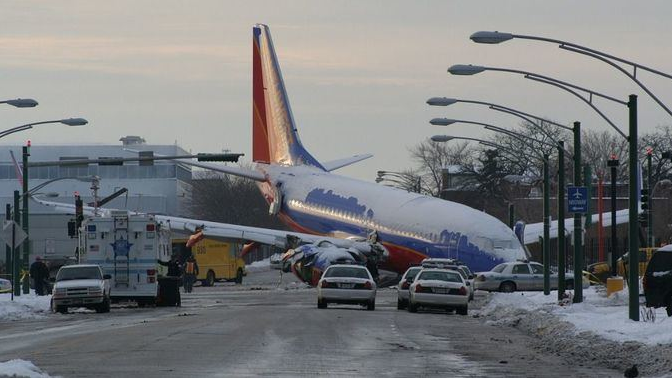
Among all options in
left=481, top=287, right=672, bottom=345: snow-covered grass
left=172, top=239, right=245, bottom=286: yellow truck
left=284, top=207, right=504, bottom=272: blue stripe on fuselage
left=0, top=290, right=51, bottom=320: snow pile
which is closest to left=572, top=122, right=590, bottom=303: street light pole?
left=481, top=287, right=672, bottom=345: snow-covered grass

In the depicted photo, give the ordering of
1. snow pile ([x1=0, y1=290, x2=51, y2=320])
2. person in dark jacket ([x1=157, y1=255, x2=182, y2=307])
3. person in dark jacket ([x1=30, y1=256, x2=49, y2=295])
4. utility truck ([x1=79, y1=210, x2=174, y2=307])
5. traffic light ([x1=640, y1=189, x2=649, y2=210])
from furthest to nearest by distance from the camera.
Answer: traffic light ([x1=640, y1=189, x2=649, y2=210])
person in dark jacket ([x1=30, y1=256, x2=49, y2=295])
person in dark jacket ([x1=157, y1=255, x2=182, y2=307])
utility truck ([x1=79, y1=210, x2=174, y2=307])
snow pile ([x1=0, y1=290, x2=51, y2=320])

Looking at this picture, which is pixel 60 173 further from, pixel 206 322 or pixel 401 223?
pixel 206 322

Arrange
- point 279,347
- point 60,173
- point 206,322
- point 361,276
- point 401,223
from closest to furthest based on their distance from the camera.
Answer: point 279,347 → point 206,322 → point 361,276 → point 401,223 → point 60,173

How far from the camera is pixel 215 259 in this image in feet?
288

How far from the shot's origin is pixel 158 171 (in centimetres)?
16325

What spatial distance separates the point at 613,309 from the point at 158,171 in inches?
5043

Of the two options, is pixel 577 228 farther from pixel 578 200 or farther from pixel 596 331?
pixel 596 331

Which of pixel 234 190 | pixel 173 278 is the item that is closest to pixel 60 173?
pixel 234 190

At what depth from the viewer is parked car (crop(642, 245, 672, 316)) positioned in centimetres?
3384

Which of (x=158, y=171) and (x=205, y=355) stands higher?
(x=158, y=171)

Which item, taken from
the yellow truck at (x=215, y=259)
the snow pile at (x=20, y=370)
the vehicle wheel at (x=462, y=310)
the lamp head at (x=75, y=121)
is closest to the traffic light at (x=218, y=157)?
the lamp head at (x=75, y=121)

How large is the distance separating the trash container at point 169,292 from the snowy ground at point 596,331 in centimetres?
1017

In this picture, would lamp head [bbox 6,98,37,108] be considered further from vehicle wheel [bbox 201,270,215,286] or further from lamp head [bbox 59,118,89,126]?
vehicle wheel [bbox 201,270,215,286]

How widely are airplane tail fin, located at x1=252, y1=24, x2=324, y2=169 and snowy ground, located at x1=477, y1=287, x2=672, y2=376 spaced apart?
42699 mm
